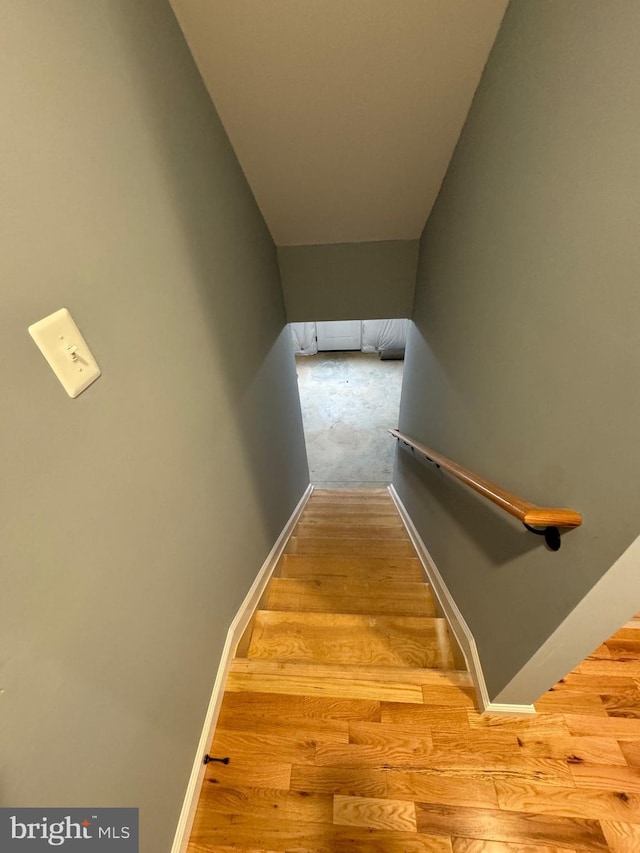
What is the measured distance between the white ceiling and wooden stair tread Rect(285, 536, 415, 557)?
89.1 inches

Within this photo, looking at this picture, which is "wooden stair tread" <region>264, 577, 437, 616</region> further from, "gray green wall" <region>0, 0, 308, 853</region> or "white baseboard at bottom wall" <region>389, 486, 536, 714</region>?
"gray green wall" <region>0, 0, 308, 853</region>

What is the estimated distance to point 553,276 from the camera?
2.58ft

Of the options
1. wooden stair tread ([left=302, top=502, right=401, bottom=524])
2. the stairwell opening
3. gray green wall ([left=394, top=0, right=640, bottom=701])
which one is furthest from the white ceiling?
the stairwell opening

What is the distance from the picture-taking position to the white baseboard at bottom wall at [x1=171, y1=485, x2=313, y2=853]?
0.97 metres

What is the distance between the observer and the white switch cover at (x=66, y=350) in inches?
21.2

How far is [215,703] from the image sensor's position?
3.87ft

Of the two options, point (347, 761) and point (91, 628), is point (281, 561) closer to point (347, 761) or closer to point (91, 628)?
point (347, 761)

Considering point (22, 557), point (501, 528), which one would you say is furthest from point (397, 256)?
point (22, 557)

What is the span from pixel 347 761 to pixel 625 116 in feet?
A: 5.74

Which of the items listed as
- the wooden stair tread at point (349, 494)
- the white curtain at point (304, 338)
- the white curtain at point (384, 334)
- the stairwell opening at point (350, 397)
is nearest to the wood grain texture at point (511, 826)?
the wooden stair tread at point (349, 494)

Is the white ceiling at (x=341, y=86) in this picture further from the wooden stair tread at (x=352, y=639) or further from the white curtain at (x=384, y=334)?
the white curtain at (x=384, y=334)

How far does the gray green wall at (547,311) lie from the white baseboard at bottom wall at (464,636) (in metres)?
0.06

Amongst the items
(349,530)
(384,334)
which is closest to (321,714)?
(349,530)

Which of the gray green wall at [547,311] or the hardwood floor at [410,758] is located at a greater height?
the gray green wall at [547,311]
